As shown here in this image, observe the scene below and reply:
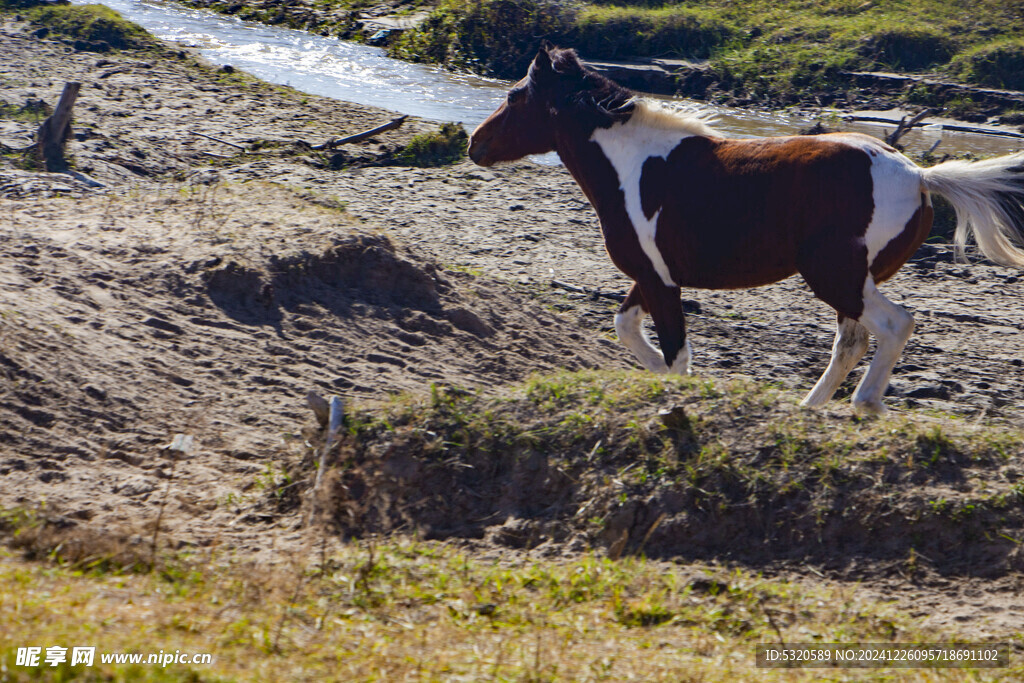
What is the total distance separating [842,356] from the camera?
5.95 meters

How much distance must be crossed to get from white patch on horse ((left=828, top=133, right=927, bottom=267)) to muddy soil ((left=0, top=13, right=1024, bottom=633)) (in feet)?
3.27

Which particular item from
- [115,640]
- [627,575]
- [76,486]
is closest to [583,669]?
[627,575]

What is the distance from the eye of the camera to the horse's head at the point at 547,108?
634cm

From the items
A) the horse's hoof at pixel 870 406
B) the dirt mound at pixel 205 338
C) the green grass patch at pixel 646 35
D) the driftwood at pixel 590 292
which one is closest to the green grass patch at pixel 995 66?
the green grass patch at pixel 646 35

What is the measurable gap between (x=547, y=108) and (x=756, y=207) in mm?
1786

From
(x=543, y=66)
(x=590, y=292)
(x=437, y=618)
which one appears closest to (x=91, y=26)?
(x=590, y=292)

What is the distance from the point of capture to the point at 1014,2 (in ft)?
65.9

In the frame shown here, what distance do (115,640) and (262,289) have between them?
4.20 meters

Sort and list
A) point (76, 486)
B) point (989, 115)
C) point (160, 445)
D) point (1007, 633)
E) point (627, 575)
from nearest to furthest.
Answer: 1. point (1007, 633)
2. point (627, 575)
3. point (76, 486)
4. point (160, 445)
5. point (989, 115)

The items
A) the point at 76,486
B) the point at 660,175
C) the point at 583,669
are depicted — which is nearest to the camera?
the point at 583,669

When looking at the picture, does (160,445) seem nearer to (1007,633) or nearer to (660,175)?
(660,175)

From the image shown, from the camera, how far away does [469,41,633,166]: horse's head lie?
20.8 feet

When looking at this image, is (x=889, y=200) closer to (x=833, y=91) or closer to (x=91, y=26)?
(x=833, y=91)

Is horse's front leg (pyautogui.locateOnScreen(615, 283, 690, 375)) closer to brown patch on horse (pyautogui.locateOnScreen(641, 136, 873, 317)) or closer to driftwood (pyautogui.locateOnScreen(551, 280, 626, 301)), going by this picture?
→ brown patch on horse (pyautogui.locateOnScreen(641, 136, 873, 317))
